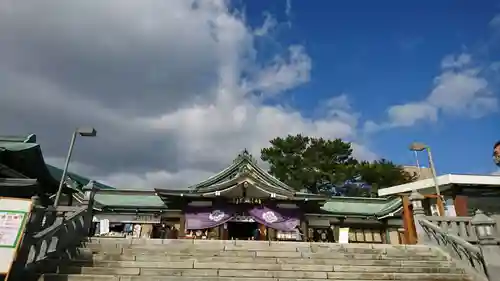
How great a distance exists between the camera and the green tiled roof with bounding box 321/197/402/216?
78.8 ft

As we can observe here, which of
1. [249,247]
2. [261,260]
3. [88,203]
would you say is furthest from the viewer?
[88,203]

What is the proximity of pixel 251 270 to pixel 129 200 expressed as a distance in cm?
1749

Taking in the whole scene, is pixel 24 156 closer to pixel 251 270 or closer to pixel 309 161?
pixel 251 270

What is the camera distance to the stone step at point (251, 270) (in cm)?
848

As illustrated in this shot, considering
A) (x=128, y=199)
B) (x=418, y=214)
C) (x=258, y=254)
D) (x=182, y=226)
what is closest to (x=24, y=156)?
(x=182, y=226)

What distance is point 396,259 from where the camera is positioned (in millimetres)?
10258

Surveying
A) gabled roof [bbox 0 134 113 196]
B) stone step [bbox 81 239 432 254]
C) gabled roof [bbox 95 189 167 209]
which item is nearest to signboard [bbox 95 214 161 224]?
gabled roof [bbox 95 189 167 209]

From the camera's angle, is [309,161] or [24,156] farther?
[309,161]

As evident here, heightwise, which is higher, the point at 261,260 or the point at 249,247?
the point at 249,247

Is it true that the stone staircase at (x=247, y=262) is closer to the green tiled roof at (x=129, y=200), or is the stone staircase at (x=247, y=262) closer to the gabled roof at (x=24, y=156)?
the gabled roof at (x=24, y=156)

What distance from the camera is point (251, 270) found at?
8.90 metres

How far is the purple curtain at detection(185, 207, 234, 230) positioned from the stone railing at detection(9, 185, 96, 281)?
9.60m

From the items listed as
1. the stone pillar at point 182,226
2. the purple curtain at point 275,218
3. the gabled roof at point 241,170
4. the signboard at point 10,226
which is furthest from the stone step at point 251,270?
the gabled roof at point 241,170

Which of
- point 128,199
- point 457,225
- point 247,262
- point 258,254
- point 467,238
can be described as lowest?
point 247,262
